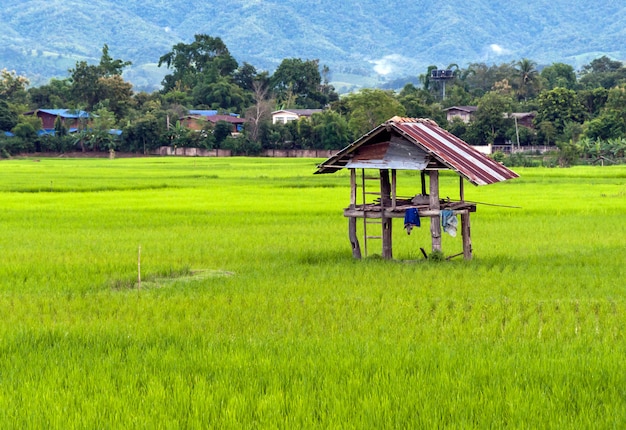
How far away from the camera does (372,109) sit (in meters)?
63.0

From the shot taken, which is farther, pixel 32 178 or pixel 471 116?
pixel 471 116

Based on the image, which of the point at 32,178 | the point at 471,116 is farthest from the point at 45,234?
the point at 471,116

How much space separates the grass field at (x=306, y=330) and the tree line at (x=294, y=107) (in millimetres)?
43780

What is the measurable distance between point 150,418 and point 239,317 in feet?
10.9

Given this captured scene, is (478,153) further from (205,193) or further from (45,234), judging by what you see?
(205,193)

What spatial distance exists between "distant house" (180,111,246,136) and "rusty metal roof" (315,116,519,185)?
59.6 metres

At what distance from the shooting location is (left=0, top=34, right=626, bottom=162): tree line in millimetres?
63312

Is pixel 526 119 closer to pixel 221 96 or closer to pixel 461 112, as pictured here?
pixel 461 112

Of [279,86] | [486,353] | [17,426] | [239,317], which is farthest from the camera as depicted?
[279,86]

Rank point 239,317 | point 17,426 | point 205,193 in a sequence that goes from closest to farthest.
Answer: point 17,426 < point 239,317 < point 205,193

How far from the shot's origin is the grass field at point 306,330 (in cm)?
577

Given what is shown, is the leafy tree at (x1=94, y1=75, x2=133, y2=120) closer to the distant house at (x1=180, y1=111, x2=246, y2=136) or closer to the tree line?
the tree line

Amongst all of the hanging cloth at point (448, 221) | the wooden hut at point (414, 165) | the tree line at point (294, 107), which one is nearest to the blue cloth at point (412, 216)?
the wooden hut at point (414, 165)

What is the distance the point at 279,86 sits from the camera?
98875 millimetres
